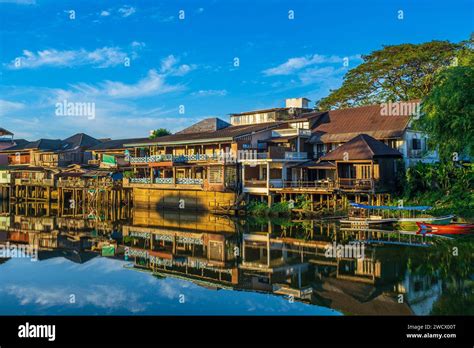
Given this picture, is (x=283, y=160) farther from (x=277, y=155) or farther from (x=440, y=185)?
(x=440, y=185)

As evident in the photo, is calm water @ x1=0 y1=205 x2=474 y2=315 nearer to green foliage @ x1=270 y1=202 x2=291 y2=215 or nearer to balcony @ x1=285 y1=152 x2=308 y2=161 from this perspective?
green foliage @ x1=270 y1=202 x2=291 y2=215

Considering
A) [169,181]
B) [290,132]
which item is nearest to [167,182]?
[169,181]

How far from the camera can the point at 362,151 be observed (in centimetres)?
3180

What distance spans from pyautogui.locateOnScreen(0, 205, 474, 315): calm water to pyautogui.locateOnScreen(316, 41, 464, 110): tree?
21588 millimetres

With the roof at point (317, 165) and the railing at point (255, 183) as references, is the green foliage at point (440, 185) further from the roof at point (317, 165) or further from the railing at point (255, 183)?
the railing at point (255, 183)

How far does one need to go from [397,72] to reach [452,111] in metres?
20.6

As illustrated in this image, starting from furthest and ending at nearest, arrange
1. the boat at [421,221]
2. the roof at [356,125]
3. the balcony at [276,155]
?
the balcony at [276,155] → the roof at [356,125] → the boat at [421,221]

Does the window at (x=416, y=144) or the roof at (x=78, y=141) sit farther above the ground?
the roof at (x=78, y=141)

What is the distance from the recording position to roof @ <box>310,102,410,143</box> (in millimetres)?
35438

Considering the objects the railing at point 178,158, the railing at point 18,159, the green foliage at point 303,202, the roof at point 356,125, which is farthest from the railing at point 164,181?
the railing at point 18,159

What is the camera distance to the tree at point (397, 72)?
41312mm

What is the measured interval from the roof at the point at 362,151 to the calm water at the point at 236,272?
19.4 feet

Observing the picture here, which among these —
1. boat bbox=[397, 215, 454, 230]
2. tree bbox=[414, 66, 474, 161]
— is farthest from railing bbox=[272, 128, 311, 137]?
boat bbox=[397, 215, 454, 230]
